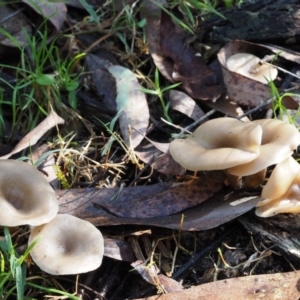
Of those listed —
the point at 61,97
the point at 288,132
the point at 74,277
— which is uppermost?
the point at 288,132

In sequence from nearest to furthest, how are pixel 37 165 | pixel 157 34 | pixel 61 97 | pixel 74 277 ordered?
pixel 74 277 → pixel 37 165 → pixel 61 97 → pixel 157 34

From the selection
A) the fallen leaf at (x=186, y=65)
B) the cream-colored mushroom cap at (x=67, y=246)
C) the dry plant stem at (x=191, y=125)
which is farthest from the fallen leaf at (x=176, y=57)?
the cream-colored mushroom cap at (x=67, y=246)

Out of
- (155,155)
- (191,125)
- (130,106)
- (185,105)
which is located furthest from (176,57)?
(155,155)

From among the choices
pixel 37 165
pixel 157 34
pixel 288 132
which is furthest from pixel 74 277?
pixel 157 34

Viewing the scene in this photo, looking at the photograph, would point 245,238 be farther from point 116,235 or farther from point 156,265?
point 116,235

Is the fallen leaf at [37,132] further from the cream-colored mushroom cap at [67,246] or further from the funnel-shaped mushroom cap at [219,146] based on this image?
the funnel-shaped mushroom cap at [219,146]
